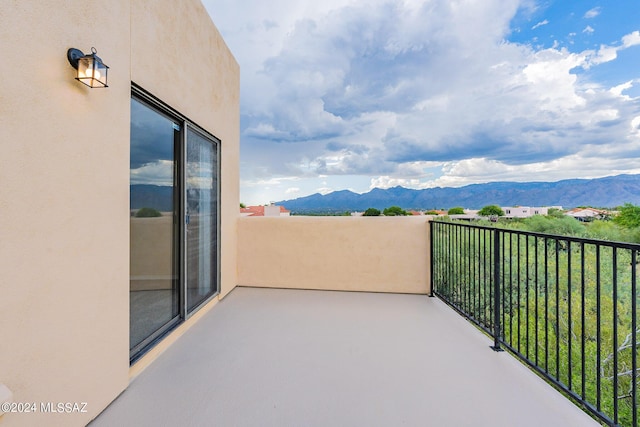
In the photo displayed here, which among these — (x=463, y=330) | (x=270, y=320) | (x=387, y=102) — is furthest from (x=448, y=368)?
(x=387, y=102)

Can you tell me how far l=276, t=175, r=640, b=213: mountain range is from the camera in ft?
Answer: 28.2

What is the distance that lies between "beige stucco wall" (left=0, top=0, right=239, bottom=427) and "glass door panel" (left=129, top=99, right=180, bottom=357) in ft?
0.70

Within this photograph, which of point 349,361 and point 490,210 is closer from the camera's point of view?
point 349,361

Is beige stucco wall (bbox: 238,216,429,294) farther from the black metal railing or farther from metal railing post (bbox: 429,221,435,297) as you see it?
the black metal railing

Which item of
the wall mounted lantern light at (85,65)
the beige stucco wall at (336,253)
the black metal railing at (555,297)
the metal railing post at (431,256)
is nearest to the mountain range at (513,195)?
the black metal railing at (555,297)

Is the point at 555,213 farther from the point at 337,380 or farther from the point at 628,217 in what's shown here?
the point at 337,380

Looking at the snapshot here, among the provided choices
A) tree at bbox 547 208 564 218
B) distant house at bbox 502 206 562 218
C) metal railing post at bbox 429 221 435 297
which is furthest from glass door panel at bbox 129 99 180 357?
tree at bbox 547 208 564 218

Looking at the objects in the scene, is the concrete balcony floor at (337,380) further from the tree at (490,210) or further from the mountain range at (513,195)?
the tree at (490,210)

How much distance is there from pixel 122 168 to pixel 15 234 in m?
0.73

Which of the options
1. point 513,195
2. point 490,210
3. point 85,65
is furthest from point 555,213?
point 85,65

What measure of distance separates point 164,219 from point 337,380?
179 cm

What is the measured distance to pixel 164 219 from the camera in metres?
2.33

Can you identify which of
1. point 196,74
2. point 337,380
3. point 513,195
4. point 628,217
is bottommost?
point 337,380

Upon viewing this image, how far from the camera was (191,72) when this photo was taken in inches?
104
